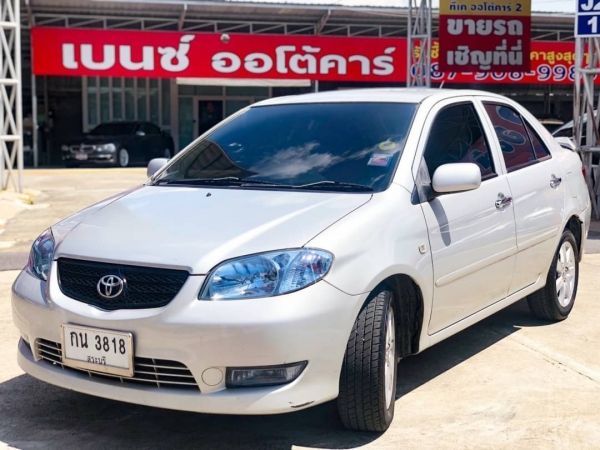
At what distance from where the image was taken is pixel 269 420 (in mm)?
4012

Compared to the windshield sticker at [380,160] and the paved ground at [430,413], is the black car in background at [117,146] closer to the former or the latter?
the paved ground at [430,413]

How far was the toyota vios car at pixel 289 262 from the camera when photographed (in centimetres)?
333

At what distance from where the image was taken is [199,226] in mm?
3668

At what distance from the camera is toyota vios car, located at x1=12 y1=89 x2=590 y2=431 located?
131 inches

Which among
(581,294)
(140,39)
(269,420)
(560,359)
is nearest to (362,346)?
(269,420)

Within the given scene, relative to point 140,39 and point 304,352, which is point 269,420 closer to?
point 304,352

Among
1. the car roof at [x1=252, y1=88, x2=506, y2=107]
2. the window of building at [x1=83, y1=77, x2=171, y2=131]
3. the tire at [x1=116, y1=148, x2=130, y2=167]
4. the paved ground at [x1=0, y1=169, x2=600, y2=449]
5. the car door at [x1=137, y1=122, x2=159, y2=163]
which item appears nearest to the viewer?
the paved ground at [x1=0, y1=169, x2=600, y2=449]

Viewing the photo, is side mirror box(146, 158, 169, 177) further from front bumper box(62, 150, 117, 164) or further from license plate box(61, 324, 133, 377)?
front bumper box(62, 150, 117, 164)

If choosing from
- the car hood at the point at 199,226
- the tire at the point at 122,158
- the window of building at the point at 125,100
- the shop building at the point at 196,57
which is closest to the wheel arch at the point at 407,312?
the car hood at the point at 199,226

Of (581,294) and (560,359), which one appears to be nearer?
(560,359)

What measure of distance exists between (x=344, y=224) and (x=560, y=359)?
2134mm

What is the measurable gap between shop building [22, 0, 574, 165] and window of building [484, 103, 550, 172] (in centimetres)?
1755

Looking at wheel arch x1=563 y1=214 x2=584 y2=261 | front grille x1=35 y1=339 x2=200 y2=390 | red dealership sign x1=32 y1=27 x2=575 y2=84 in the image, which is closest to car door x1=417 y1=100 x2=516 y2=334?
wheel arch x1=563 y1=214 x2=584 y2=261

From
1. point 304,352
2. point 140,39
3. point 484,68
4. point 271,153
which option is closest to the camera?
point 304,352
